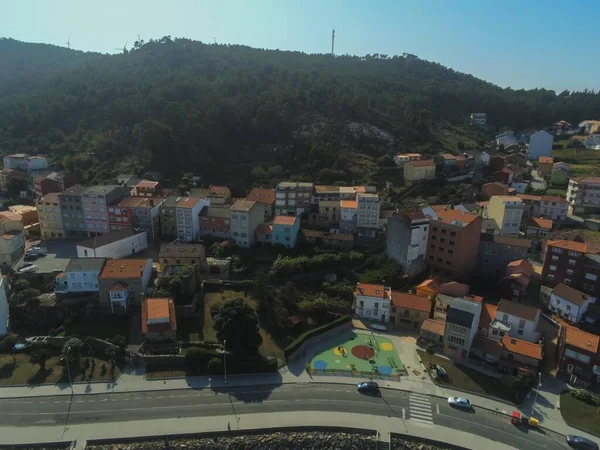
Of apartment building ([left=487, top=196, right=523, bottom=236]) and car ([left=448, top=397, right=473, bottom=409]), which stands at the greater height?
apartment building ([left=487, top=196, right=523, bottom=236])

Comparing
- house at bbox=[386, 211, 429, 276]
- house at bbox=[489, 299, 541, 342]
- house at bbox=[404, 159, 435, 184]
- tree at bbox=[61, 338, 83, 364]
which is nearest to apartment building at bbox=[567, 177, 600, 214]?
house at bbox=[404, 159, 435, 184]

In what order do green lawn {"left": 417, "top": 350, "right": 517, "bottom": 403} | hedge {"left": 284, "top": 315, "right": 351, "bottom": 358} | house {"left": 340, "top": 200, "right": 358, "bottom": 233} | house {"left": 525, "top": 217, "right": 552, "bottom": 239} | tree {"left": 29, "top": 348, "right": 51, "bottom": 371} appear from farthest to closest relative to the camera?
house {"left": 525, "top": 217, "right": 552, "bottom": 239}
house {"left": 340, "top": 200, "right": 358, "bottom": 233}
hedge {"left": 284, "top": 315, "right": 351, "bottom": 358}
tree {"left": 29, "top": 348, "right": 51, "bottom": 371}
green lawn {"left": 417, "top": 350, "right": 517, "bottom": 403}

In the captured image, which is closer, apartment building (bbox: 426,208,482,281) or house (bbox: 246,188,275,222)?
apartment building (bbox: 426,208,482,281)

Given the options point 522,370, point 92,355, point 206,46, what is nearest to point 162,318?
point 92,355

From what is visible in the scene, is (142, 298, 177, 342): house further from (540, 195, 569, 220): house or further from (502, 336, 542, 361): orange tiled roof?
(540, 195, 569, 220): house

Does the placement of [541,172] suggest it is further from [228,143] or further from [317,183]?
[228,143]

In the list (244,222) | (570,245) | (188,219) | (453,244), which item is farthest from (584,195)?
(188,219)

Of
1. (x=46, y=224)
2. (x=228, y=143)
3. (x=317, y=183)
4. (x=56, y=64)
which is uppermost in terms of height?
(x=56, y=64)
